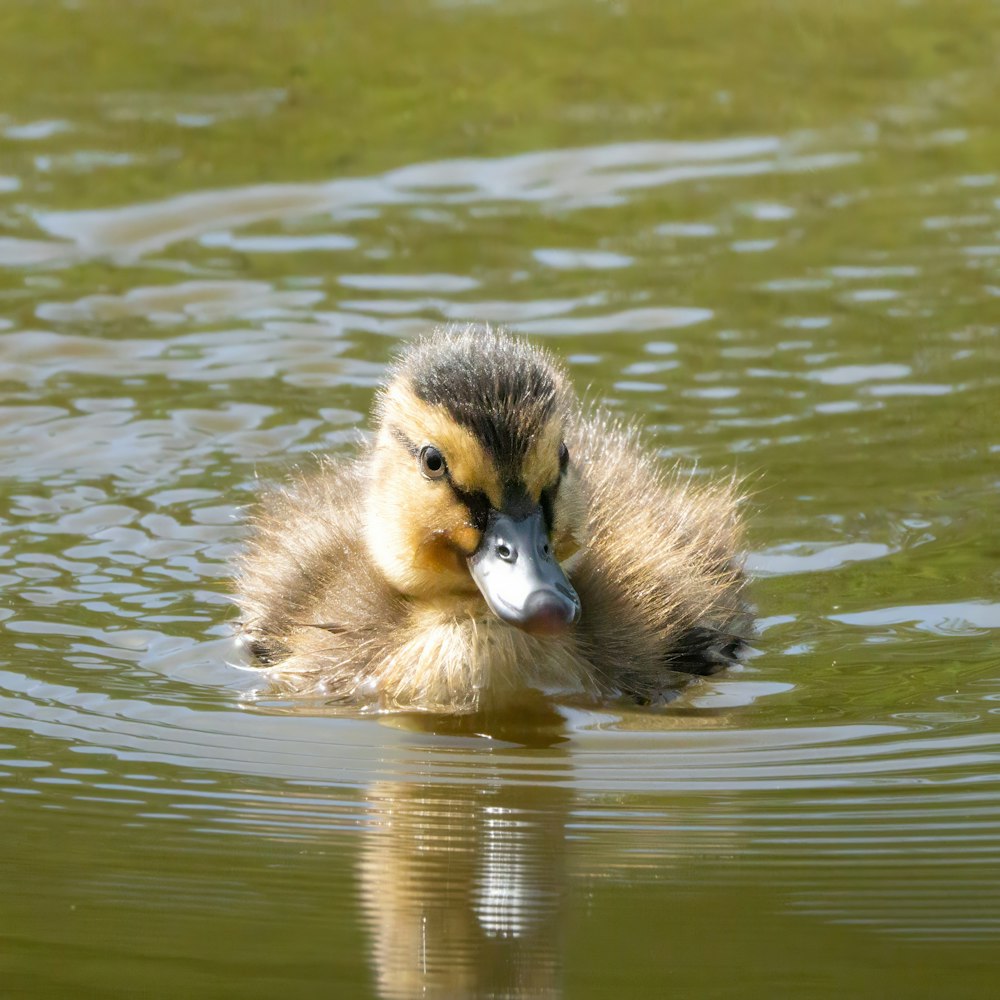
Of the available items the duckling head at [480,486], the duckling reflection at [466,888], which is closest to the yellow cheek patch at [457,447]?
the duckling head at [480,486]

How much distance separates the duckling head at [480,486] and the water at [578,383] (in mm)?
368

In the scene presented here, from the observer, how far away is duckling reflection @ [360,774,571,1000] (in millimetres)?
3301

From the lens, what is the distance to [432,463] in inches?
198

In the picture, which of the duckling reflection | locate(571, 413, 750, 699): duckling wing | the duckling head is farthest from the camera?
locate(571, 413, 750, 699): duckling wing

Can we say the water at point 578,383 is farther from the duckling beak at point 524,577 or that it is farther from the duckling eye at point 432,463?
the duckling eye at point 432,463

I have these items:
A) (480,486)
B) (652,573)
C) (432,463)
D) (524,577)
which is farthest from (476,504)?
(652,573)

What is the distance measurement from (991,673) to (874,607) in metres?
0.71

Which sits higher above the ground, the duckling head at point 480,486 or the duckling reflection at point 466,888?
the duckling head at point 480,486

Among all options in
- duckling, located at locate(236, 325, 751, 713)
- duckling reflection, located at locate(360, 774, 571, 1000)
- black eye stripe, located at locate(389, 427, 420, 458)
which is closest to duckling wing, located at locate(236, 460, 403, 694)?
duckling, located at locate(236, 325, 751, 713)

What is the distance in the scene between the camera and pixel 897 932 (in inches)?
135

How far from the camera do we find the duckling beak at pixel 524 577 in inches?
183

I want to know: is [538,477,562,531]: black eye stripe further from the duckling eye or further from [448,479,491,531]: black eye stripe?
the duckling eye

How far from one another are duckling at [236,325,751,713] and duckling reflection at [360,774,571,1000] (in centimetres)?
60

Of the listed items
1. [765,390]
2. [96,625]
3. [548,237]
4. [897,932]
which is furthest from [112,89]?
[897,932]
